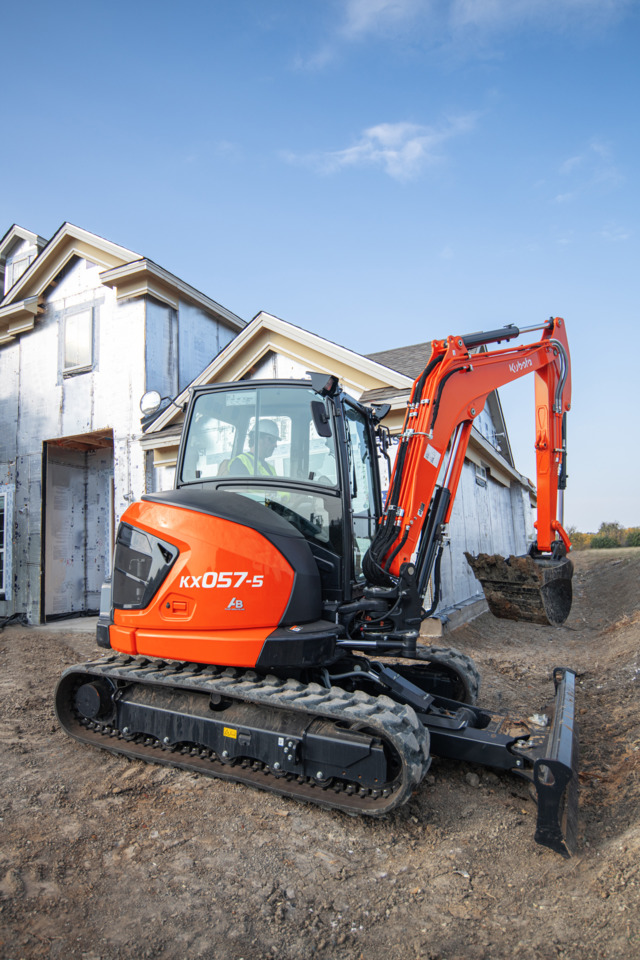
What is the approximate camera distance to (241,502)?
4094 millimetres

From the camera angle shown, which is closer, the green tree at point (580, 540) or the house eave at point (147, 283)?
the house eave at point (147, 283)

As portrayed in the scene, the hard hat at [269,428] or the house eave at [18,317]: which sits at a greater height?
the house eave at [18,317]

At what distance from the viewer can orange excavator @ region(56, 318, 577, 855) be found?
3.56m

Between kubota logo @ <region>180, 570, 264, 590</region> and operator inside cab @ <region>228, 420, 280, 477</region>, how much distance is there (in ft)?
2.72

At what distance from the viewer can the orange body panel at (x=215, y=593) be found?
381cm

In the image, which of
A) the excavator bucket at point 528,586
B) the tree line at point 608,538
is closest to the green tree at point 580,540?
the tree line at point 608,538

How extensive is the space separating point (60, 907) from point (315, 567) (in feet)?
7.31

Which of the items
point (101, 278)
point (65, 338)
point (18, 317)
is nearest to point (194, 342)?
point (101, 278)

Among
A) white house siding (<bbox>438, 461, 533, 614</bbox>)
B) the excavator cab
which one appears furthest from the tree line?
the excavator cab

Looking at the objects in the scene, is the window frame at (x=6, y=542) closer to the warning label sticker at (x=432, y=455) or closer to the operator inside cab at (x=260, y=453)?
the operator inside cab at (x=260, y=453)

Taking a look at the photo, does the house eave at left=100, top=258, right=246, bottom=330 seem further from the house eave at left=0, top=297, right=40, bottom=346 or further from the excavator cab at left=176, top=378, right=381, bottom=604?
the excavator cab at left=176, top=378, right=381, bottom=604

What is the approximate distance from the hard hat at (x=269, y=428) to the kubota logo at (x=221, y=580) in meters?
1.11

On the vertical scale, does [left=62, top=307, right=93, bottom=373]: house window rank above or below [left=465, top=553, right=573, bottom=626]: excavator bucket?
above

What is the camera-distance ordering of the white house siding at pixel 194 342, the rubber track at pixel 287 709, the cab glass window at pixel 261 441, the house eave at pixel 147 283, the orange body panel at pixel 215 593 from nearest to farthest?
the rubber track at pixel 287 709
the orange body panel at pixel 215 593
the cab glass window at pixel 261 441
the house eave at pixel 147 283
the white house siding at pixel 194 342
